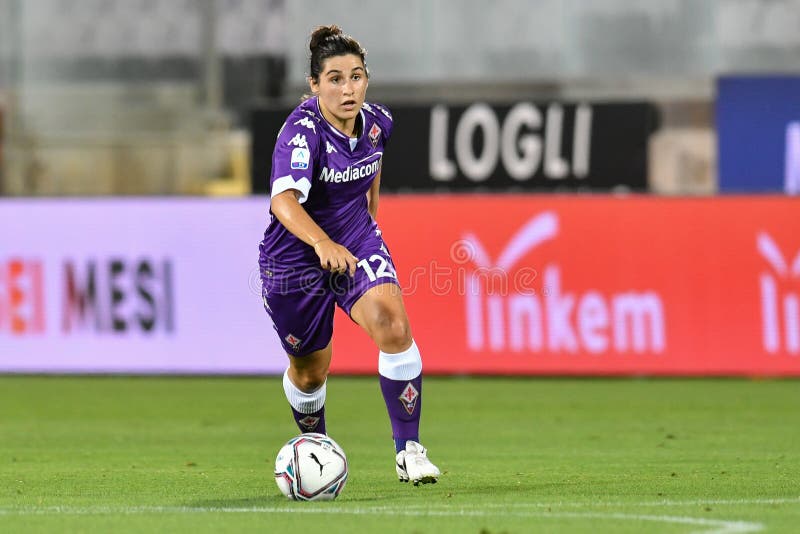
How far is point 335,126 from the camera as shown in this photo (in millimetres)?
7312

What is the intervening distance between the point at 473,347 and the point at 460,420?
10.9 ft

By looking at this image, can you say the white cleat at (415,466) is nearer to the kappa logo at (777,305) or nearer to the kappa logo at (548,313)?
the kappa logo at (548,313)

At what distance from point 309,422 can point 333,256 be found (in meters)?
1.31

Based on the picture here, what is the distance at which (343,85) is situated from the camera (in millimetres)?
7215

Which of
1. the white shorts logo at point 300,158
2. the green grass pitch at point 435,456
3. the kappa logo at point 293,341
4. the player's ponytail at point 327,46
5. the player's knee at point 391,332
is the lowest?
the green grass pitch at point 435,456

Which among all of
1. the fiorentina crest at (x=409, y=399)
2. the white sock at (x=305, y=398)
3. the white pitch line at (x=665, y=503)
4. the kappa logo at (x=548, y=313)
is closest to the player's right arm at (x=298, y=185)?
the fiorentina crest at (x=409, y=399)

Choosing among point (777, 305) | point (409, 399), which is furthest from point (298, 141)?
point (777, 305)

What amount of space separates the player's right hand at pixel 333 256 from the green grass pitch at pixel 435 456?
978 millimetres

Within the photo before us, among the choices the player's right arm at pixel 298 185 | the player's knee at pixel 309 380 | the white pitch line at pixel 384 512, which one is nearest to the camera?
the white pitch line at pixel 384 512

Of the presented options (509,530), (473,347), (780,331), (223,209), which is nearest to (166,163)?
(223,209)

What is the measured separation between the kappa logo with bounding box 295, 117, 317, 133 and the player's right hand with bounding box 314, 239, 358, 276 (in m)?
0.59

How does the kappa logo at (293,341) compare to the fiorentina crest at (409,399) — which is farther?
the kappa logo at (293,341)

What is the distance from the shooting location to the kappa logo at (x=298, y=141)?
7.09 meters

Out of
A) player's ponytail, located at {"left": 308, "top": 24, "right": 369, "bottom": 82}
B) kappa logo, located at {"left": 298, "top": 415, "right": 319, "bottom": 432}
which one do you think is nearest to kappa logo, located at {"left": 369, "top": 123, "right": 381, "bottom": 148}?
player's ponytail, located at {"left": 308, "top": 24, "right": 369, "bottom": 82}
